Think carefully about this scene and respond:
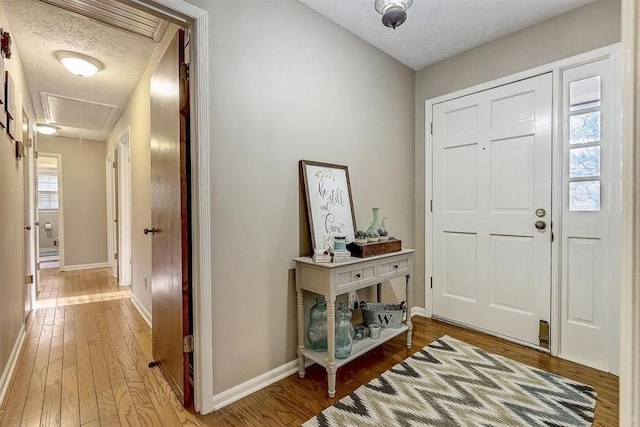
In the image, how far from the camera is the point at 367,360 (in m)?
2.19

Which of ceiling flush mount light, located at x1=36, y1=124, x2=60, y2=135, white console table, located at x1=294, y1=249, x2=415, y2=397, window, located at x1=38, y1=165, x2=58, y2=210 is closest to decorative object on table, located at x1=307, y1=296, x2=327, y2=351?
white console table, located at x1=294, y1=249, x2=415, y2=397

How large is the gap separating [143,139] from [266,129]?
1.78 metres

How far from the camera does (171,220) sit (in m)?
1.84

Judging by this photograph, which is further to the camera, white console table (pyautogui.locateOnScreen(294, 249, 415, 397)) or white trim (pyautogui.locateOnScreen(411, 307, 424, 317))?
white trim (pyautogui.locateOnScreen(411, 307, 424, 317))

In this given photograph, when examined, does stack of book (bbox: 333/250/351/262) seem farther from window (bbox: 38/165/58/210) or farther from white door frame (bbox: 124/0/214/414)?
window (bbox: 38/165/58/210)

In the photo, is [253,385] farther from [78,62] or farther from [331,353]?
[78,62]

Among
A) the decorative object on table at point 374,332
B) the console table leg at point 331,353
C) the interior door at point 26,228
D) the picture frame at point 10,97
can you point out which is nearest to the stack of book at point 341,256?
the console table leg at point 331,353

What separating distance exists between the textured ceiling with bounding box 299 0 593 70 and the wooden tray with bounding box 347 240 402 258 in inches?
63.8

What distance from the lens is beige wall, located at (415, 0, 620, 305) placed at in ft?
6.79

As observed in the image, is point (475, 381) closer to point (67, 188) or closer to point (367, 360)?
point (367, 360)

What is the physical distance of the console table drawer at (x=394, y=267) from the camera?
218 centimetres

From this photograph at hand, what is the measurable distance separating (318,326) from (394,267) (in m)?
0.69

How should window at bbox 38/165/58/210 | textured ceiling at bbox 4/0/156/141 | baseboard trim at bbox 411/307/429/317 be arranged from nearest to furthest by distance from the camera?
textured ceiling at bbox 4/0/156/141
baseboard trim at bbox 411/307/429/317
window at bbox 38/165/58/210

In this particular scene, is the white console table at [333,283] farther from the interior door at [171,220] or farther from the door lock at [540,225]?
the door lock at [540,225]
